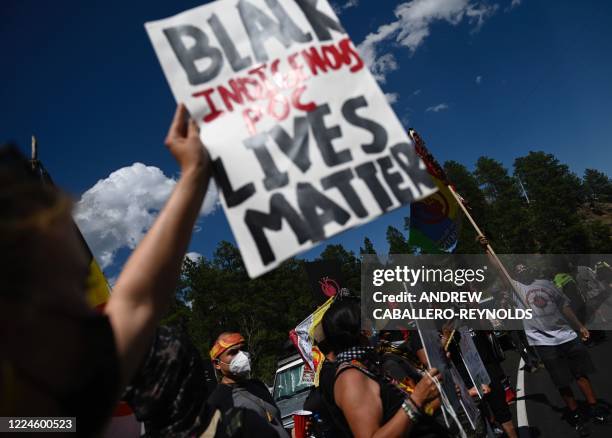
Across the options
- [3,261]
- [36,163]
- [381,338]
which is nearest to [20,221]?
[3,261]

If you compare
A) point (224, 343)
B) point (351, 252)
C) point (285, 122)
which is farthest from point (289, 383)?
point (351, 252)

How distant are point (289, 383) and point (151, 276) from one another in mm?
7974

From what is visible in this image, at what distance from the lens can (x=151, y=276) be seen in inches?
42.9

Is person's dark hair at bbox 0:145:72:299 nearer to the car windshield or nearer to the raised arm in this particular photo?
the raised arm

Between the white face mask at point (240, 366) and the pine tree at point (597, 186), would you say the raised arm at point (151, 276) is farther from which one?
the pine tree at point (597, 186)

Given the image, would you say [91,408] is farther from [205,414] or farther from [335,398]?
[335,398]

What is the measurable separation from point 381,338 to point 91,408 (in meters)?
4.65

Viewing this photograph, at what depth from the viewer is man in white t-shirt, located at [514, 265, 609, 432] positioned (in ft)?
18.0

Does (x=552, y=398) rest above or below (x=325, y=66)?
below

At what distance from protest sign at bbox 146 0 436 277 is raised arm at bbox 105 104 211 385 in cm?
24

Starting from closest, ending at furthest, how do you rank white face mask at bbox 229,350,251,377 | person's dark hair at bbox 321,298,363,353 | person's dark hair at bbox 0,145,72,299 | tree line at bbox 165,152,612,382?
person's dark hair at bbox 0,145,72,299, person's dark hair at bbox 321,298,363,353, white face mask at bbox 229,350,251,377, tree line at bbox 165,152,612,382

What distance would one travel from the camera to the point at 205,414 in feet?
5.92

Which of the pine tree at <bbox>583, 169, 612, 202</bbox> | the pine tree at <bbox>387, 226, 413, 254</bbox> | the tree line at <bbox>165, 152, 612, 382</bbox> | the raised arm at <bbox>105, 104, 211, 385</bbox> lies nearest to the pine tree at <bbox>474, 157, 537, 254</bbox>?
the tree line at <bbox>165, 152, 612, 382</bbox>

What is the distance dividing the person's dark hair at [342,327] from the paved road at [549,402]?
4.61 m
